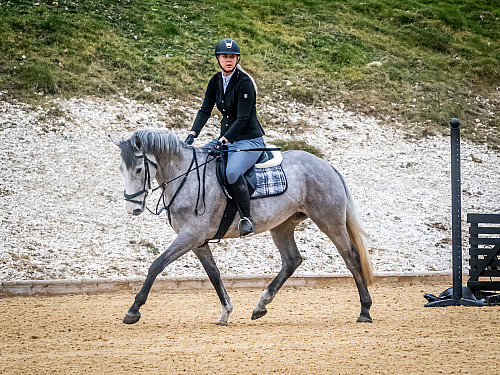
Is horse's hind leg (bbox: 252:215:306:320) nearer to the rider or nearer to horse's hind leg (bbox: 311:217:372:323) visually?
horse's hind leg (bbox: 311:217:372:323)

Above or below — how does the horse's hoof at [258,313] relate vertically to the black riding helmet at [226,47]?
below

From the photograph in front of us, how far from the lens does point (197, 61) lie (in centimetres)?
2062

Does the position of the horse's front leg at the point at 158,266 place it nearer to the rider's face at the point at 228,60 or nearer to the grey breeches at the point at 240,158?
the grey breeches at the point at 240,158

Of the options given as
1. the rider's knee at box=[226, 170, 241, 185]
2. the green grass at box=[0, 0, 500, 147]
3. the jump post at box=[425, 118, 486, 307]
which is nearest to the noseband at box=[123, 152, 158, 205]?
the rider's knee at box=[226, 170, 241, 185]

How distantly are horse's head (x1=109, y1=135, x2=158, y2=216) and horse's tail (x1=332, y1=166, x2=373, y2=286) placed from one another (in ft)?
8.15

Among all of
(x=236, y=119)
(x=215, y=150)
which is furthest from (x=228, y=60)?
(x=215, y=150)

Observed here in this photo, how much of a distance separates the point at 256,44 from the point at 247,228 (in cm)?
1570

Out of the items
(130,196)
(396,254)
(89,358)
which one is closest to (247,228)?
(130,196)

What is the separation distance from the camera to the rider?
24.3 feet

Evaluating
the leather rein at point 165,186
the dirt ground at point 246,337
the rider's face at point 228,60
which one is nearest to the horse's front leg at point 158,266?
the dirt ground at point 246,337

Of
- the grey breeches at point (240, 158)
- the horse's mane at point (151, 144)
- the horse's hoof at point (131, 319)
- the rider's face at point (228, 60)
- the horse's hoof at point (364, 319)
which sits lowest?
the horse's hoof at point (364, 319)

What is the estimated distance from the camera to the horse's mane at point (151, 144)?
22.9 ft

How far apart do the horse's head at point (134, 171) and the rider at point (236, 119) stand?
2.39 ft

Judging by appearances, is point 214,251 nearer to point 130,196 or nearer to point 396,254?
point 396,254
